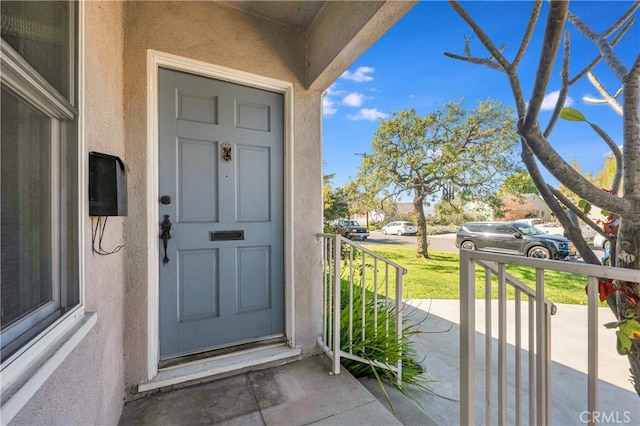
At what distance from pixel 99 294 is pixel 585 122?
1988 mm

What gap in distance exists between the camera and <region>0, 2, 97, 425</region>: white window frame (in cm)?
56

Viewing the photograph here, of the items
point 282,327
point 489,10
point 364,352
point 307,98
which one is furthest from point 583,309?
point 307,98

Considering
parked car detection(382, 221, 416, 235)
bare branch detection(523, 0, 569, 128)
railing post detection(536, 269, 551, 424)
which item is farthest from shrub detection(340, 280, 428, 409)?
parked car detection(382, 221, 416, 235)

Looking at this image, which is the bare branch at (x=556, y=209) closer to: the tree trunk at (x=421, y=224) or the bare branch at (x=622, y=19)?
the bare branch at (x=622, y=19)

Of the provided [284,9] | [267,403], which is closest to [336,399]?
[267,403]

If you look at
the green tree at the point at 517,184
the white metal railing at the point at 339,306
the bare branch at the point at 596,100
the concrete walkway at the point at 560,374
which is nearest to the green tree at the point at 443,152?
the green tree at the point at 517,184

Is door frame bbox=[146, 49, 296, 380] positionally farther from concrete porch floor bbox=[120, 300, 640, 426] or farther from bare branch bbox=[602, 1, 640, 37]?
bare branch bbox=[602, 1, 640, 37]

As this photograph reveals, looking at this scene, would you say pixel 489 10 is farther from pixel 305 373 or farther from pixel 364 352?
pixel 305 373

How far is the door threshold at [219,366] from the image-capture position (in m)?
1.60

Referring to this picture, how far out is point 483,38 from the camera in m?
0.92

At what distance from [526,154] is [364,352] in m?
1.68

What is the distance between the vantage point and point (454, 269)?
7.05 m

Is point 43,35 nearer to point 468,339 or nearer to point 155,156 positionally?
point 155,156

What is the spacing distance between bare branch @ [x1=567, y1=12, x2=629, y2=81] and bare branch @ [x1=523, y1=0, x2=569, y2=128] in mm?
520
